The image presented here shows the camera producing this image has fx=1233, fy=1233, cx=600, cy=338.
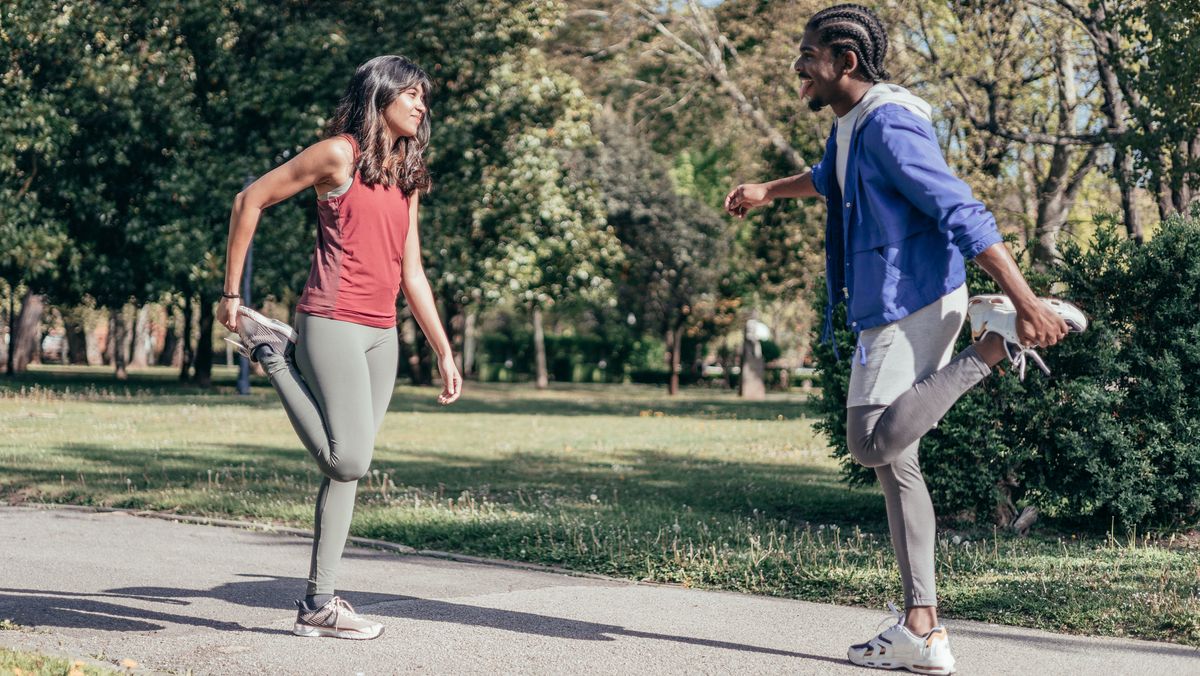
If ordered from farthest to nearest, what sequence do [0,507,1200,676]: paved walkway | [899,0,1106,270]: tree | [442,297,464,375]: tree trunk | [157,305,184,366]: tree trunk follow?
[157,305,184,366]: tree trunk < [442,297,464,375]: tree trunk < [899,0,1106,270]: tree < [0,507,1200,676]: paved walkway

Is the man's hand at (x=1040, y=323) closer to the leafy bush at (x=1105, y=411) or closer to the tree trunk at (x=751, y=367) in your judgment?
the leafy bush at (x=1105, y=411)

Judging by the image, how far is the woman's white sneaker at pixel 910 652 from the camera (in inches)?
157

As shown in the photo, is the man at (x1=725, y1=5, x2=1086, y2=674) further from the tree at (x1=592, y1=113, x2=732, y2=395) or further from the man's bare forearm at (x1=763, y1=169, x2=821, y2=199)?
the tree at (x1=592, y1=113, x2=732, y2=395)

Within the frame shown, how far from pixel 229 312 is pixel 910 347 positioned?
235 cm

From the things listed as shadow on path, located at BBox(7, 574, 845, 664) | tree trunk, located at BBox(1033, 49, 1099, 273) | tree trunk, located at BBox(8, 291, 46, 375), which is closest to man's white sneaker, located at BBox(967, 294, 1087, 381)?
shadow on path, located at BBox(7, 574, 845, 664)

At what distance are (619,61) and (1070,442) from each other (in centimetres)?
1804

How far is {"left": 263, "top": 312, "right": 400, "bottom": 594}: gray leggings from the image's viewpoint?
4.40 meters

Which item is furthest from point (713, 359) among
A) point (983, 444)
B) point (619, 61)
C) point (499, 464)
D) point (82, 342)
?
point (983, 444)

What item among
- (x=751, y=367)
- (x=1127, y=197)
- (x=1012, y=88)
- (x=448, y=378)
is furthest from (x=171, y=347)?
(x=448, y=378)

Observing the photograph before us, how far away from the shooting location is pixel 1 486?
9.15m

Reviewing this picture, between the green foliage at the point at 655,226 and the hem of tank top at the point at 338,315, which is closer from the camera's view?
the hem of tank top at the point at 338,315

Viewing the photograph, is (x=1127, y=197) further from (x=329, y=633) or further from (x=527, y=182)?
(x=527, y=182)

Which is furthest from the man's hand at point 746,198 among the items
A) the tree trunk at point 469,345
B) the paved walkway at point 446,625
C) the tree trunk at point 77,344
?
the tree trunk at point 77,344

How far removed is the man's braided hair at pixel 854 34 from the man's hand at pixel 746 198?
741mm
